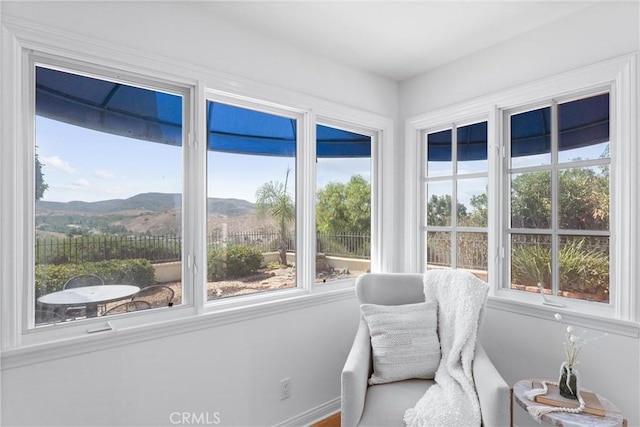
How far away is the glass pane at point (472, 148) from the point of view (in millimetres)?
2557

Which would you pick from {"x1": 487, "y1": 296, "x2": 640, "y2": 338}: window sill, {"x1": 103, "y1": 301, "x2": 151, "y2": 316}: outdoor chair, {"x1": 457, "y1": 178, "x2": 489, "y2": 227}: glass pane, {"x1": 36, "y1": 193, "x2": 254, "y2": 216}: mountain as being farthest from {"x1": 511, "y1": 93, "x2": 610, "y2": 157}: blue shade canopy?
{"x1": 103, "y1": 301, "x2": 151, "y2": 316}: outdoor chair

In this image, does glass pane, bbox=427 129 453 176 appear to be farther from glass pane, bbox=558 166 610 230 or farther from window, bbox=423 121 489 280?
glass pane, bbox=558 166 610 230

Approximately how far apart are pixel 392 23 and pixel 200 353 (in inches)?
87.6

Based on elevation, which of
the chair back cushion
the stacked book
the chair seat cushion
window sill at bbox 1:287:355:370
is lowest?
the chair seat cushion

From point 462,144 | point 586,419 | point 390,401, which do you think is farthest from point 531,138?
point 390,401

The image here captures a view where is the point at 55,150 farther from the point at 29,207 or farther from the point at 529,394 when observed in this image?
the point at 529,394

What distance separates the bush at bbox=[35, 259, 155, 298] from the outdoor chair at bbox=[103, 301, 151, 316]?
0.31ft

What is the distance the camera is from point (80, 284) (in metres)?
1.68

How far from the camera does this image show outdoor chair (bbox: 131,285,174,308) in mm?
1854

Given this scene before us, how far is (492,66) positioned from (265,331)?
7.66 ft

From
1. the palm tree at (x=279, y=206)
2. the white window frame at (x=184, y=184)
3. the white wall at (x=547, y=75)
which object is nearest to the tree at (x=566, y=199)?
the white wall at (x=547, y=75)

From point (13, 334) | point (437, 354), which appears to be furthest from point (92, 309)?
point (437, 354)

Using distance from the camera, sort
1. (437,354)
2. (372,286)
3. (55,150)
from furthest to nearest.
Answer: (372,286) < (437,354) < (55,150)

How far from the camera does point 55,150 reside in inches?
64.1
